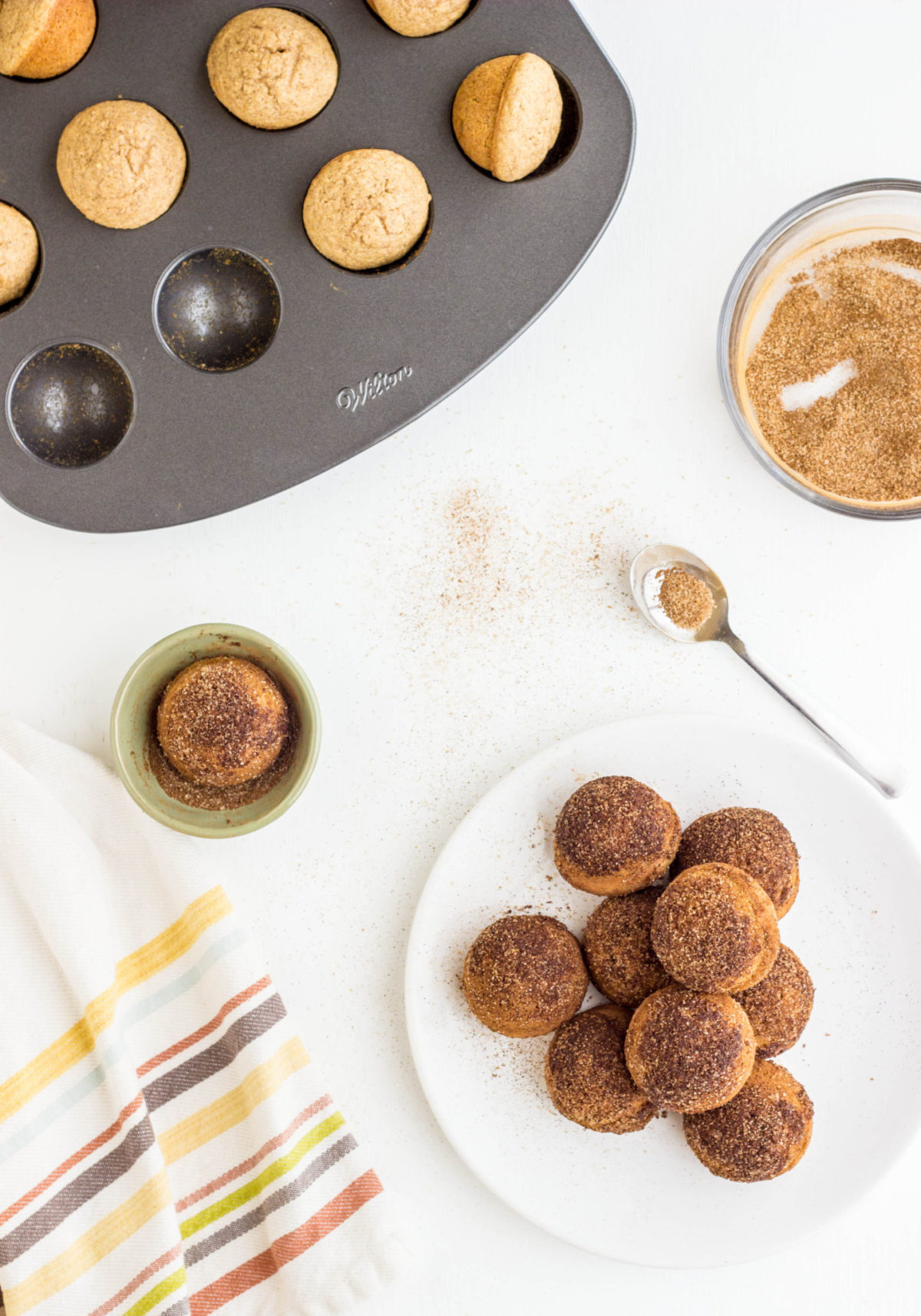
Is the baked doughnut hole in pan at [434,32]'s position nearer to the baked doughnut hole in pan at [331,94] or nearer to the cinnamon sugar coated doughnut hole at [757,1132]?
the baked doughnut hole in pan at [331,94]

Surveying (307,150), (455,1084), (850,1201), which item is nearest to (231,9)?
(307,150)

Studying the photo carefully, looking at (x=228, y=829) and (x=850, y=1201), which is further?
(x=850, y=1201)

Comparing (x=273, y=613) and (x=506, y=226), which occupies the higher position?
(x=506, y=226)

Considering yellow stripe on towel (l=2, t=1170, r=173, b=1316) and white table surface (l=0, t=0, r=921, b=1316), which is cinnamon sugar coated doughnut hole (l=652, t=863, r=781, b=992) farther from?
yellow stripe on towel (l=2, t=1170, r=173, b=1316)

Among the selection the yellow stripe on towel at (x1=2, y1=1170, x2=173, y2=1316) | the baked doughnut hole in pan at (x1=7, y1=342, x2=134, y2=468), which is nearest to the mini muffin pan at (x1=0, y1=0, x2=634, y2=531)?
the baked doughnut hole in pan at (x1=7, y1=342, x2=134, y2=468)

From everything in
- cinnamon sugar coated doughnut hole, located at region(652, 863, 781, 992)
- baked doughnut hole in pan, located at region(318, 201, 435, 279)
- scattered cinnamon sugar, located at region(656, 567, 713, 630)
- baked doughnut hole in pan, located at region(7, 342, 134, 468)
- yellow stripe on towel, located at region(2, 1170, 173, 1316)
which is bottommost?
cinnamon sugar coated doughnut hole, located at region(652, 863, 781, 992)

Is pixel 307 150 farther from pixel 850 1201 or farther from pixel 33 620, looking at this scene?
pixel 850 1201
